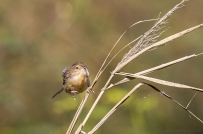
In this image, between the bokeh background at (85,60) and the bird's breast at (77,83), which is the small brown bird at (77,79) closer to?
the bird's breast at (77,83)

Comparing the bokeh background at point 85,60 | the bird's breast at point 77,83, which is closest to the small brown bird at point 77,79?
the bird's breast at point 77,83

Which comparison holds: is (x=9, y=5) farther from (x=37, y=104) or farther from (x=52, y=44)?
(x=37, y=104)

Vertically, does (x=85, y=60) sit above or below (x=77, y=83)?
above

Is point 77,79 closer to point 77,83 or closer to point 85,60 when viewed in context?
point 77,83

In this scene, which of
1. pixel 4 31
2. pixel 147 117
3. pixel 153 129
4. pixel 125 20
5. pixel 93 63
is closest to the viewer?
pixel 4 31

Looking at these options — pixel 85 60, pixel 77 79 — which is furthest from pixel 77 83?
pixel 85 60

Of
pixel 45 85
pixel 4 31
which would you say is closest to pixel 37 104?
pixel 45 85

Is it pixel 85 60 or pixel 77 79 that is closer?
pixel 77 79

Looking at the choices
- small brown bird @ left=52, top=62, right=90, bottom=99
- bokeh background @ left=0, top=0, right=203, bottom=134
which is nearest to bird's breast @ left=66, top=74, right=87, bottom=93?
small brown bird @ left=52, top=62, right=90, bottom=99
